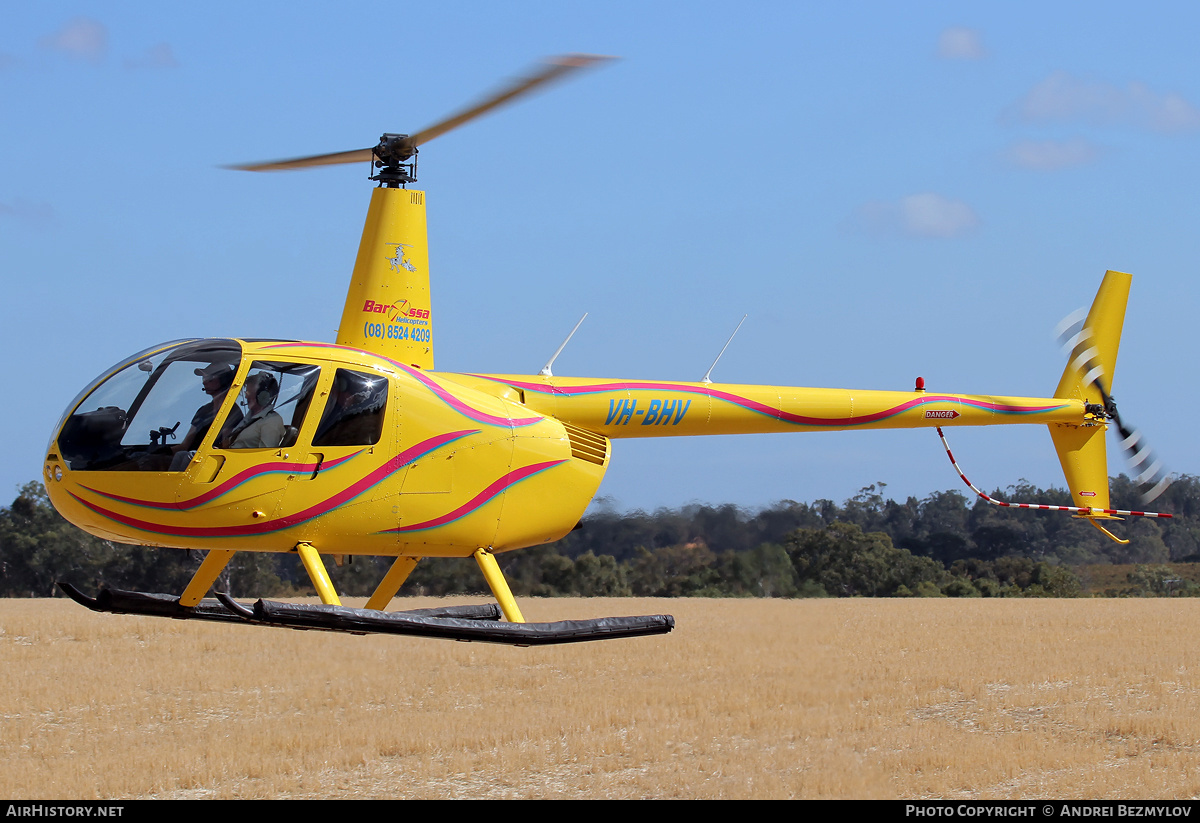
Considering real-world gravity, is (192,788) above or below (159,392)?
below

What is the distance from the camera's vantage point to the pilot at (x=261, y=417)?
35.8 ft

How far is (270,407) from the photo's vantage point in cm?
1104

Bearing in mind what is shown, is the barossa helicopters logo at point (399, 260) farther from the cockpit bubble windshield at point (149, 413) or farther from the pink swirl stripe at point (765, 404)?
the cockpit bubble windshield at point (149, 413)

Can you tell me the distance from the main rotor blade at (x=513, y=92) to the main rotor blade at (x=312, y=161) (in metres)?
0.77

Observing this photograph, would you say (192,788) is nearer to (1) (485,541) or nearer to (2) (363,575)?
(1) (485,541)

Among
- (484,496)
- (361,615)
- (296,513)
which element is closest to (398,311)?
(484,496)

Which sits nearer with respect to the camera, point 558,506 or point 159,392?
point 159,392

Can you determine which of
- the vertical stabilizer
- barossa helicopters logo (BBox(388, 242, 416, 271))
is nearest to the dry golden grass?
the vertical stabilizer

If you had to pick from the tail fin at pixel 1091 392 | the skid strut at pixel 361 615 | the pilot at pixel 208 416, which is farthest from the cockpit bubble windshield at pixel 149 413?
the tail fin at pixel 1091 392

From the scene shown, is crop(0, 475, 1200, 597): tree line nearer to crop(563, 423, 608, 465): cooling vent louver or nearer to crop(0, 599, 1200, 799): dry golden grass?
crop(0, 599, 1200, 799): dry golden grass

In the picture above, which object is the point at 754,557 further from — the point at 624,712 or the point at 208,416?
the point at 208,416

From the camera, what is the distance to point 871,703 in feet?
109

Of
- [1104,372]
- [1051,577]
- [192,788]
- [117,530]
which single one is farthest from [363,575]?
[117,530]

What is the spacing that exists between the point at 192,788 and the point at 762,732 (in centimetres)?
1355
